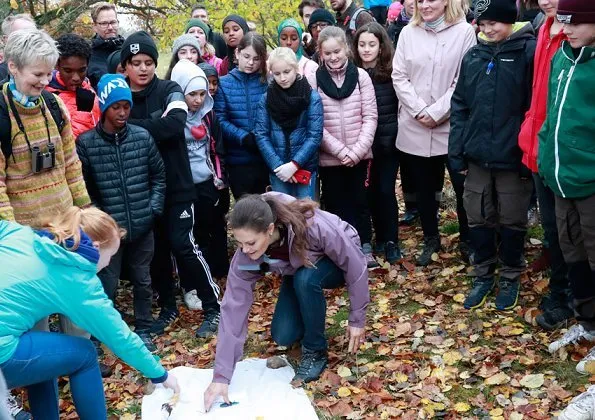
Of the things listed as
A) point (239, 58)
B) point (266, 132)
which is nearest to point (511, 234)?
point (266, 132)

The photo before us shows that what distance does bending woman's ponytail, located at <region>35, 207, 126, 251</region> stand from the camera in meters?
3.27

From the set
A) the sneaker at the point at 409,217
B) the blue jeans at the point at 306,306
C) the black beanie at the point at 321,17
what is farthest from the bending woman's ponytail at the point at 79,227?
the black beanie at the point at 321,17

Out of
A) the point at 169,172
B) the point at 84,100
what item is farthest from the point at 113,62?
the point at 169,172

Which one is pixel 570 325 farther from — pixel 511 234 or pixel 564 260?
pixel 511 234

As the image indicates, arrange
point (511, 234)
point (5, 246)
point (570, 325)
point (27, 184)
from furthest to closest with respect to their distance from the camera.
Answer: point (511, 234) → point (570, 325) → point (27, 184) → point (5, 246)

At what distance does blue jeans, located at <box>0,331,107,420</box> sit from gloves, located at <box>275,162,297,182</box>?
7.48 ft

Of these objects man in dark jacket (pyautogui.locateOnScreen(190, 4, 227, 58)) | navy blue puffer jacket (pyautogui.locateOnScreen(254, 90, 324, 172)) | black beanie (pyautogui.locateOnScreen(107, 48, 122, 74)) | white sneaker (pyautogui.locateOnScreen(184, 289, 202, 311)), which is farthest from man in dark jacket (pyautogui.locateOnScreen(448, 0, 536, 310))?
man in dark jacket (pyautogui.locateOnScreen(190, 4, 227, 58))

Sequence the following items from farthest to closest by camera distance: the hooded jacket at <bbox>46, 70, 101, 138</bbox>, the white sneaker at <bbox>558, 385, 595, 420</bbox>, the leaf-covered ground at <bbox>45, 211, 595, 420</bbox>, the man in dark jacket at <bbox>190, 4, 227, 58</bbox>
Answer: the man in dark jacket at <bbox>190, 4, 227, 58</bbox>
the hooded jacket at <bbox>46, 70, 101, 138</bbox>
the leaf-covered ground at <bbox>45, 211, 595, 420</bbox>
the white sneaker at <bbox>558, 385, 595, 420</bbox>

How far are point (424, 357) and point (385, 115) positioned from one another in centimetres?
217

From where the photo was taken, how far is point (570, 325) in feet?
14.5

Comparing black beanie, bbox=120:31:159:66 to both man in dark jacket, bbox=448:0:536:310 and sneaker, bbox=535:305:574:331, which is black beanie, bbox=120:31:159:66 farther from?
sneaker, bbox=535:305:574:331

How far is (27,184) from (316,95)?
231 cm

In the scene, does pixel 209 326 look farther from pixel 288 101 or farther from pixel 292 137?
pixel 288 101

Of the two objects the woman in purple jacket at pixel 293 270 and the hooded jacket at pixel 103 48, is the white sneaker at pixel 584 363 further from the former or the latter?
the hooded jacket at pixel 103 48
